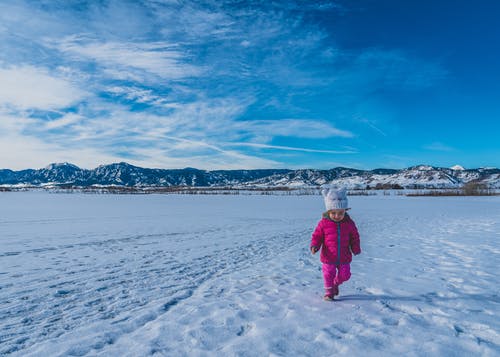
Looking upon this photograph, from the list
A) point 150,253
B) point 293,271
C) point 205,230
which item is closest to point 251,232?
point 205,230

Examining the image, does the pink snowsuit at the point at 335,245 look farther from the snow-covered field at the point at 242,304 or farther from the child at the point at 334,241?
the snow-covered field at the point at 242,304

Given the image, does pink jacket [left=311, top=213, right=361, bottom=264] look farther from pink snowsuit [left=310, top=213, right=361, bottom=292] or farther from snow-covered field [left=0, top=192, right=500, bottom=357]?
snow-covered field [left=0, top=192, right=500, bottom=357]

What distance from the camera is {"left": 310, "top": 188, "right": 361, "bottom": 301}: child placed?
15.7 feet

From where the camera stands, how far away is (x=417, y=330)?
151 inches

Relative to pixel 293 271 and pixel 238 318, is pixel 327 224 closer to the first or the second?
pixel 238 318

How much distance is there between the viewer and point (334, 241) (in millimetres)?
4785

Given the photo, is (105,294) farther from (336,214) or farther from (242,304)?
(336,214)

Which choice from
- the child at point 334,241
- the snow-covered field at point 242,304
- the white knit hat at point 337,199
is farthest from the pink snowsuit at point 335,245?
the snow-covered field at point 242,304

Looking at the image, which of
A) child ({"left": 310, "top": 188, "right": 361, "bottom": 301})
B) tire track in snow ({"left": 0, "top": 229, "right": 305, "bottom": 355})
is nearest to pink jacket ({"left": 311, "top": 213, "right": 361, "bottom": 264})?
child ({"left": 310, "top": 188, "right": 361, "bottom": 301})

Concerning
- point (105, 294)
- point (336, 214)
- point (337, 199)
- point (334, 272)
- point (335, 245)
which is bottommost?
point (105, 294)

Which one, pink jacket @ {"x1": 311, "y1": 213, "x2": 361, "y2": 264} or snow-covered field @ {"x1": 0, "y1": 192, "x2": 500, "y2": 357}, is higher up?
pink jacket @ {"x1": 311, "y1": 213, "x2": 361, "y2": 264}

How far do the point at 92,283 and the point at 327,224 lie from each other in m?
4.27

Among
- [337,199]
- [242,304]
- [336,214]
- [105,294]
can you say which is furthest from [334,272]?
[105,294]

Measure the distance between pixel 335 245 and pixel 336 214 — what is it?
1.47ft
